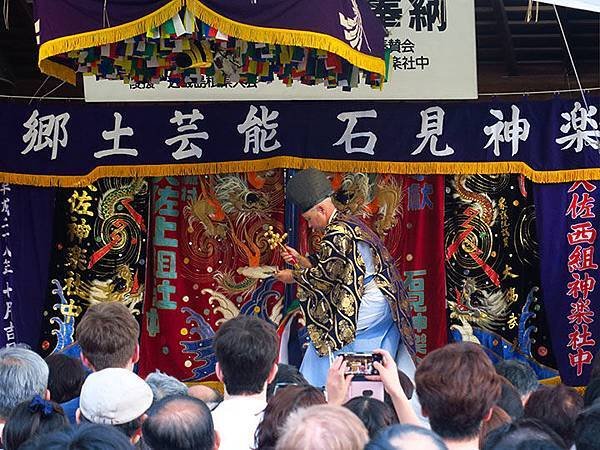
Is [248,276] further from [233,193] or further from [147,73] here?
[147,73]

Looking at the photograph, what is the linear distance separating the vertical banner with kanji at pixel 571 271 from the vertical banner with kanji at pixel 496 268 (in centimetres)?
12

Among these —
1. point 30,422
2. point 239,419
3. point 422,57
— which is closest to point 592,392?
point 239,419

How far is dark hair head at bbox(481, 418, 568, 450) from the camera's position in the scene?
8.46 ft

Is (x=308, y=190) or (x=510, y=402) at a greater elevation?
(x=308, y=190)

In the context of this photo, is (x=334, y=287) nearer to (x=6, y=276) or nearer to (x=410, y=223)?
(x=410, y=223)

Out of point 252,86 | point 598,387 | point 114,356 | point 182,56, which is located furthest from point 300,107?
point 598,387

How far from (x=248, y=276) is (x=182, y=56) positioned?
2282 millimetres

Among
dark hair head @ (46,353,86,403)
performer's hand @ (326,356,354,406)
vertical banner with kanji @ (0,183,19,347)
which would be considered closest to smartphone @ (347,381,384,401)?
performer's hand @ (326,356,354,406)

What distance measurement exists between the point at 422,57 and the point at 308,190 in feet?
5.68

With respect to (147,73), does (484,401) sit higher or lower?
lower

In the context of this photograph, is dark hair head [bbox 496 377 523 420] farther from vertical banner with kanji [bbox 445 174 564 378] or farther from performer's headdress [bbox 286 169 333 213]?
vertical banner with kanji [bbox 445 174 564 378]

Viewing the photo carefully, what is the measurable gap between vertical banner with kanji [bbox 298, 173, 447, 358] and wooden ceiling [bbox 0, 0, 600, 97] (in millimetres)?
953

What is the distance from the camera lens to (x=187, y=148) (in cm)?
809

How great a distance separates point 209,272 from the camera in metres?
8.33
